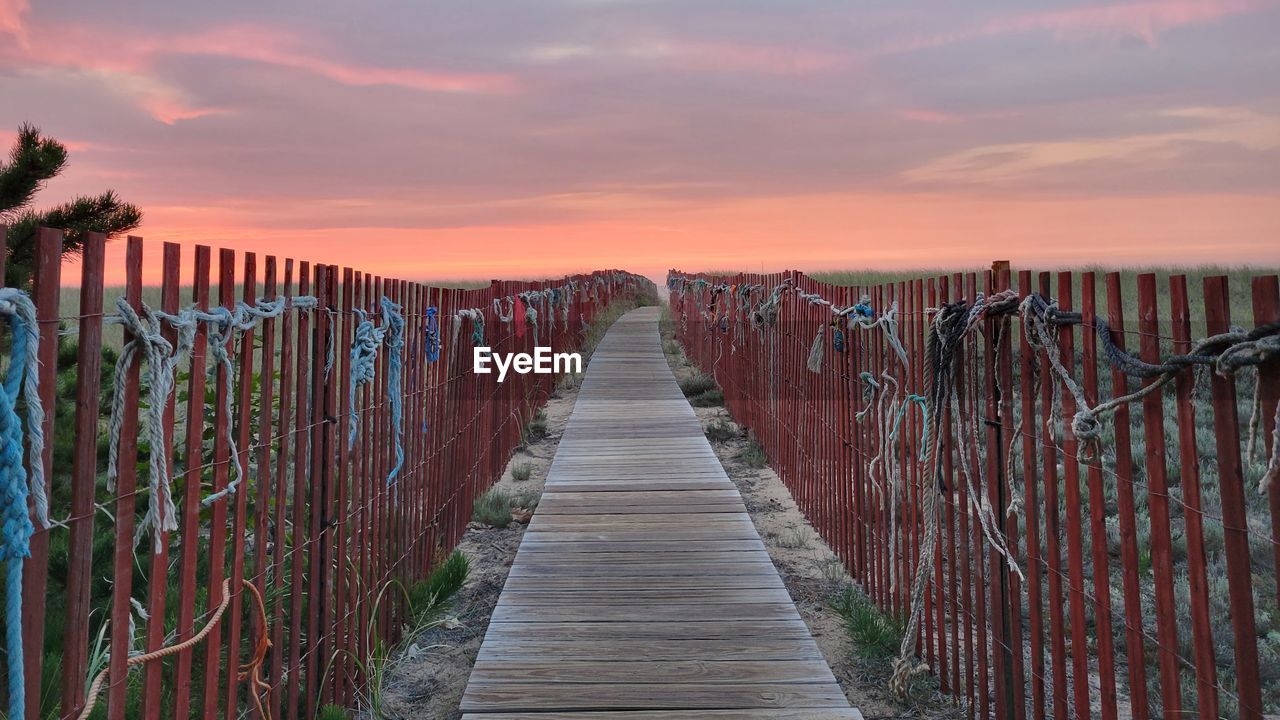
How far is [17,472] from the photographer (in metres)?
1.71

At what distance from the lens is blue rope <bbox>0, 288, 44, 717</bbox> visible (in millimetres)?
1693

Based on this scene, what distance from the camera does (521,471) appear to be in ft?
27.4

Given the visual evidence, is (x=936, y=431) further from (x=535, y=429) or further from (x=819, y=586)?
(x=535, y=429)

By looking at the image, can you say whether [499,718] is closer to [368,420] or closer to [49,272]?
[368,420]

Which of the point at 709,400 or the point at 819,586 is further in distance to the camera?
the point at 709,400

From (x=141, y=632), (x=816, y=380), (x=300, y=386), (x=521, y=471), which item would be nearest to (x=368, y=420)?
(x=300, y=386)

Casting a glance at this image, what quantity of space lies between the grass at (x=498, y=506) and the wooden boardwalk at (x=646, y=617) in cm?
34

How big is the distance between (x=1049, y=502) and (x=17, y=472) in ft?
9.12

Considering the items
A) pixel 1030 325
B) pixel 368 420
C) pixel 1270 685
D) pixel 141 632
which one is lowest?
pixel 1270 685

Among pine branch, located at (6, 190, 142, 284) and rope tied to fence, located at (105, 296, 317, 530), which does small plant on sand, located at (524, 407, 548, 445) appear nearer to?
pine branch, located at (6, 190, 142, 284)

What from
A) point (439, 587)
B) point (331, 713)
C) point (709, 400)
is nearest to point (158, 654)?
point (331, 713)

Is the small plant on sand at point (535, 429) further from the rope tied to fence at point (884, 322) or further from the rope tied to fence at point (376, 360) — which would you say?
the rope tied to fence at point (884, 322)

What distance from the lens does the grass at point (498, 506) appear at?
6605 millimetres

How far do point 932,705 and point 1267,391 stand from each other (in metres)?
2.28
